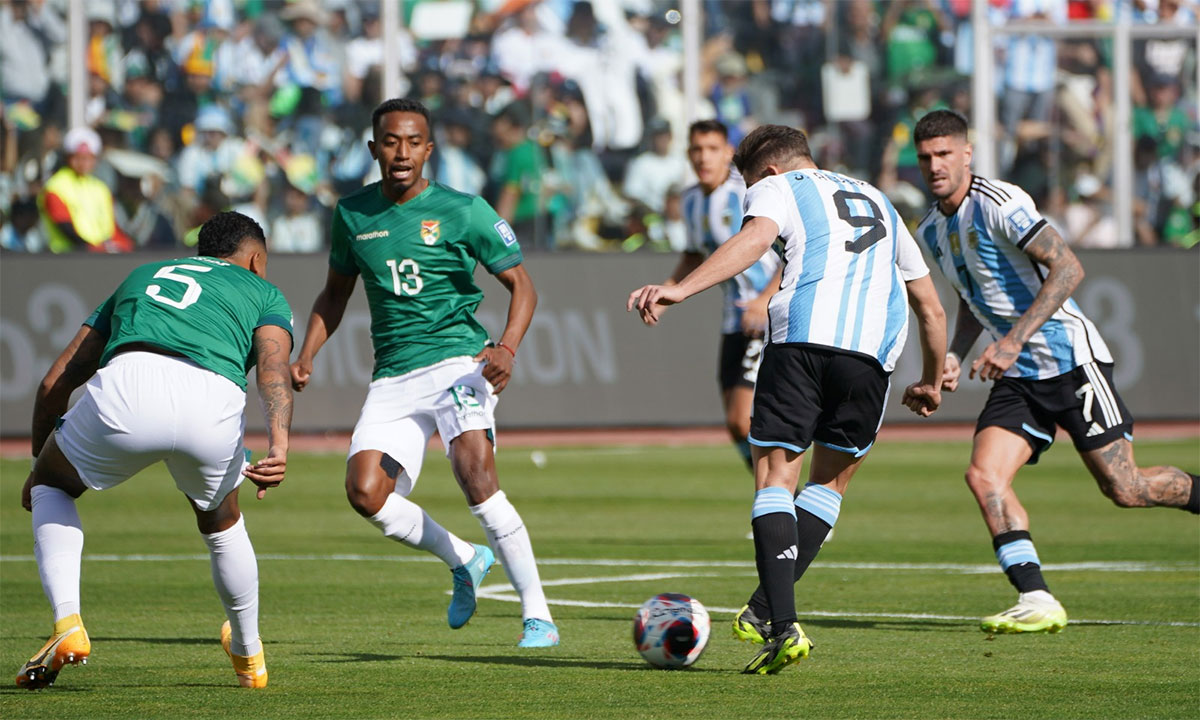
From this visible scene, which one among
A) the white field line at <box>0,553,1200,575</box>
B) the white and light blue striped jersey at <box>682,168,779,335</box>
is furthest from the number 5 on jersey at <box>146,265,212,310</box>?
the white and light blue striped jersey at <box>682,168,779,335</box>

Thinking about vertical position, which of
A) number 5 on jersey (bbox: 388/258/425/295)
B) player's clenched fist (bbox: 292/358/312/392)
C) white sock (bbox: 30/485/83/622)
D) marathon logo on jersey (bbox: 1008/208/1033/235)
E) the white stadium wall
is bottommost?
the white stadium wall

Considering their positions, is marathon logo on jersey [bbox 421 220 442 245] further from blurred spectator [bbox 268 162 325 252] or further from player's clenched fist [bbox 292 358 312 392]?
blurred spectator [bbox 268 162 325 252]

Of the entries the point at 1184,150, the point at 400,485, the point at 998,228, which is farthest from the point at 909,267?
the point at 1184,150

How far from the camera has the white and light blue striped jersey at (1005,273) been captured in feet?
27.7

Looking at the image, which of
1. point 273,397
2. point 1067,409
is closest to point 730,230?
point 1067,409

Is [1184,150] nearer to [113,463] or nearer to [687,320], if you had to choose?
[687,320]

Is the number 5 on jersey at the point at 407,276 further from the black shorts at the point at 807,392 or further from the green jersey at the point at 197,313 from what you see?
the black shorts at the point at 807,392

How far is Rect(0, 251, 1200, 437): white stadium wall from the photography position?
18.8 m

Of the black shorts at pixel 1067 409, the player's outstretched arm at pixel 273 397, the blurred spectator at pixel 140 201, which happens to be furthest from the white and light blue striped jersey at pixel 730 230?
the blurred spectator at pixel 140 201

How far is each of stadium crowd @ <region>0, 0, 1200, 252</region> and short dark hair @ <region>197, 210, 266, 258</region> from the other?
44.2 feet

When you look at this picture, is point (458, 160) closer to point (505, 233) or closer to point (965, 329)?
point (965, 329)

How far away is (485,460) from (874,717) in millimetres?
2526

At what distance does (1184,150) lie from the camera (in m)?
22.4

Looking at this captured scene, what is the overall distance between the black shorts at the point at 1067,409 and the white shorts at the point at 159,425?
12.0 feet
